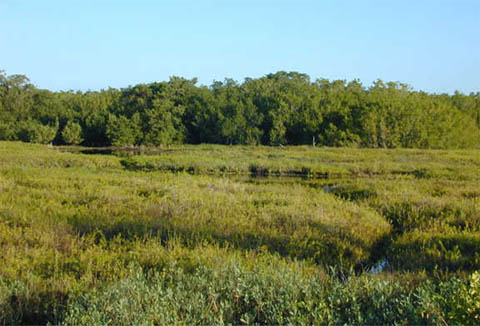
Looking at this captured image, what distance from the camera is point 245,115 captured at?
72625 millimetres

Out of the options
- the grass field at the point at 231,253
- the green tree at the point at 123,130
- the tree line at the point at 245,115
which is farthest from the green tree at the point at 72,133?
the grass field at the point at 231,253

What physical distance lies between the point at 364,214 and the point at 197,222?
215 inches

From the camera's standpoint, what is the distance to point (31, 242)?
8570 millimetres

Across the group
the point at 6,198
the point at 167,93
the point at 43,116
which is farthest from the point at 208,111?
the point at 6,198

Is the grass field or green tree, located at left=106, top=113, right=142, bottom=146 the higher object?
green tree, located at left=106, top=113, right=142, bottom=146

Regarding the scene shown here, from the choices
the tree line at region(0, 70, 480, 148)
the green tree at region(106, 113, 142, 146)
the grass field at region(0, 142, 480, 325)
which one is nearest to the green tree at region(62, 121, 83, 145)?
the tree line at region(0, 70, 480, 148)

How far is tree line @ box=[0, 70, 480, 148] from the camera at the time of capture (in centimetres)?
5844

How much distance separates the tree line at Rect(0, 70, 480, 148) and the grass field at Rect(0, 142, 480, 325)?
1681 inches

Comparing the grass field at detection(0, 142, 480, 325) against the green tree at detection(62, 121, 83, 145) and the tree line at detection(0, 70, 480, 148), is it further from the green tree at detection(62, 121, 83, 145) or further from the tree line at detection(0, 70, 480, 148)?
the green tree at detection(62, 121, 83, 145)

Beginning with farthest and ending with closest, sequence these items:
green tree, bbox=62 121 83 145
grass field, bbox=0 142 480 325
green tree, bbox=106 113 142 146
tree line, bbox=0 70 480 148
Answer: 1. green tree, bbox=62 121 83 145
2. green tree, bbox=106 113 142 146
3. tree line, bbox=0 70 480 148
4. grass field, bbox=0 142 480 325

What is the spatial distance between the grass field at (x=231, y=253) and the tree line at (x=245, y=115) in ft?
140

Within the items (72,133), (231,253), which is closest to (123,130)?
(72,133)

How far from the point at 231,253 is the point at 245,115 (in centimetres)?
6551

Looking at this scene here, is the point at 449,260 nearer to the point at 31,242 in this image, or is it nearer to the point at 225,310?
the point at 225,310
